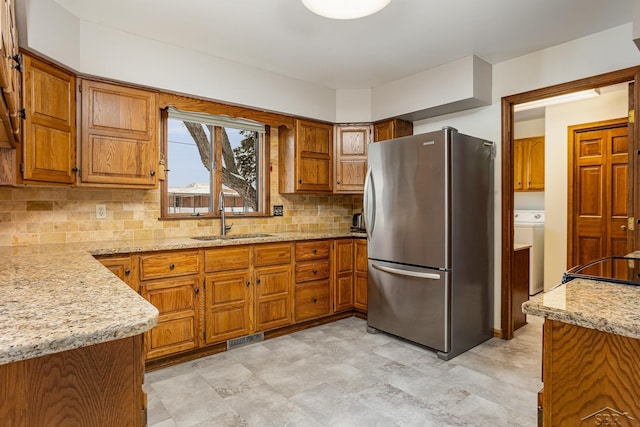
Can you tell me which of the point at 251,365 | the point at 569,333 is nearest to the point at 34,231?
the point at 251,365

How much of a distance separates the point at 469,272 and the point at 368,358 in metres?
1.05

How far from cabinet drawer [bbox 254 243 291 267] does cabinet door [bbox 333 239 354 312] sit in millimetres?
580

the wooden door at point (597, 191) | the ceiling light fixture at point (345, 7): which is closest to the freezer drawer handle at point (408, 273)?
the ceiling light fixture at point (345, 7)

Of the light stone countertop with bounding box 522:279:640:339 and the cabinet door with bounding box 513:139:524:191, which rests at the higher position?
the cabinet door with bounding box 513:139:524:191

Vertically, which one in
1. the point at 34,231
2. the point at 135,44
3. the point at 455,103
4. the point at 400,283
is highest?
the point at 135,44

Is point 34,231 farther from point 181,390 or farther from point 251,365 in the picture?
point 251,365

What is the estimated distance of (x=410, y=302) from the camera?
118 inches

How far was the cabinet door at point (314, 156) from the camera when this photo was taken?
3.70m

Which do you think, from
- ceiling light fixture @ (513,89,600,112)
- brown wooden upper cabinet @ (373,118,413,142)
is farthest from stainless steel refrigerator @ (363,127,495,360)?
ceiling light fixture @ (513,89,600,112)

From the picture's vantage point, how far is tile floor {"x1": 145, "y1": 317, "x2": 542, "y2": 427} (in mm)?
1992

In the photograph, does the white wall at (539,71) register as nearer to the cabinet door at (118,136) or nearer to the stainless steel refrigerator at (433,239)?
the stainless steel refrigerator at (433,239)

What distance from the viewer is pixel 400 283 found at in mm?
3059

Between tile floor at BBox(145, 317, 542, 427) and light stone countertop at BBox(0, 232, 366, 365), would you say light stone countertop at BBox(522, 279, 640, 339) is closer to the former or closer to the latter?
light stone countertop at BBox(0, 232, 366, 365)

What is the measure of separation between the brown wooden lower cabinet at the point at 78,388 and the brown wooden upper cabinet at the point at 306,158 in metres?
2.86
